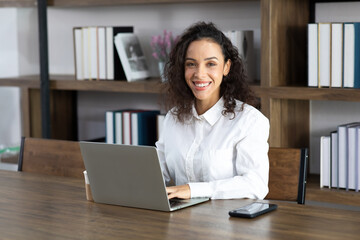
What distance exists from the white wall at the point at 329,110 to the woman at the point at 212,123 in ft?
3.26

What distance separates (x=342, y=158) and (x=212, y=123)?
3.13 ft

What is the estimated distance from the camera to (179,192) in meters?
1.91

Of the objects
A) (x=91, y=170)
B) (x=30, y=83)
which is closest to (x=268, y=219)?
(x=91, y=170)

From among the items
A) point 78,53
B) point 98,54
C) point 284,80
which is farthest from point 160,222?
point 78,53

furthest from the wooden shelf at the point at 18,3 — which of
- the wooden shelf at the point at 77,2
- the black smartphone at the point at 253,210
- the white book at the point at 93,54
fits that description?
the black smartphone at the point at 253,210

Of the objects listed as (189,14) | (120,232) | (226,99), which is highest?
(189,14)

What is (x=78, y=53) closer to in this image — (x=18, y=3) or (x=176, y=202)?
(x=18, y=3)

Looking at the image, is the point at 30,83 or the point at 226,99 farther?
the point at 30,83

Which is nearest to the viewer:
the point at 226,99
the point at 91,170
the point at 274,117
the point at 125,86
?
the point at 91,170

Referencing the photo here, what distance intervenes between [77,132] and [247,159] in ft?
7.43

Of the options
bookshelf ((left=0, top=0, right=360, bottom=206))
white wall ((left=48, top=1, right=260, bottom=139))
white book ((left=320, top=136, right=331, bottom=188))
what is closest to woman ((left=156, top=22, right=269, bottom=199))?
bookshelf ((left=0, top=0, right=360, bottom=206))

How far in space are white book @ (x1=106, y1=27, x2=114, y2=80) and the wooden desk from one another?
1.56 m

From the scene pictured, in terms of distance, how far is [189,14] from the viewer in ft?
11.6

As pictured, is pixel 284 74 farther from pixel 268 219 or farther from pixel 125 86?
pixel 268 219
